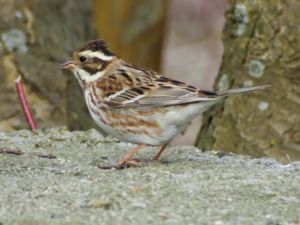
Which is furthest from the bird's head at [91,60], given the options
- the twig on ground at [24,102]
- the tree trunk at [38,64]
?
the tree trunk at [38,64]

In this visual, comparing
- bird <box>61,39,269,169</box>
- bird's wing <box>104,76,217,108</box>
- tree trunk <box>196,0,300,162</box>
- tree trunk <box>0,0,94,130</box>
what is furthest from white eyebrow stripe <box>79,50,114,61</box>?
tree trunk <box>0,0,94,130</box>

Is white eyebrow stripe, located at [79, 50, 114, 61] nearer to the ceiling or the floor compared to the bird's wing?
nearer to the ceiling

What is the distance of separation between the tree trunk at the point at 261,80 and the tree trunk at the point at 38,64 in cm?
215

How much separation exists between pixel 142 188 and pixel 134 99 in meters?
1.77

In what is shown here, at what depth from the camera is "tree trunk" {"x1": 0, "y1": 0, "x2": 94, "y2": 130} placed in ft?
36.8

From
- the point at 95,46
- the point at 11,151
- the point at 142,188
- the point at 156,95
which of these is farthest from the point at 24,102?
the point at 142,188

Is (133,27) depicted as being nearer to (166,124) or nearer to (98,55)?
(98,55)

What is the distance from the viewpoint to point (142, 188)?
6.87m

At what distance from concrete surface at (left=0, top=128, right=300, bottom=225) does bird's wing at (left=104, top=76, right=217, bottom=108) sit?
48 cm

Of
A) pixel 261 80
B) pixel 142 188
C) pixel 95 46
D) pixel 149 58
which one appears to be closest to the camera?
pixel 142 188

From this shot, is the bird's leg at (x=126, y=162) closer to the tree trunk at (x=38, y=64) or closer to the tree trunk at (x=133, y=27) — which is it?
the tree trunk at (x=38, y=64)

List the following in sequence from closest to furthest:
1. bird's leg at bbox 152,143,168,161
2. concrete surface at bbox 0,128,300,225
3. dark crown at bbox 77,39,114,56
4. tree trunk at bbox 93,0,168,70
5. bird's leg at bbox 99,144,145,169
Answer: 1. concrete surface at bbox 0,128,300,225
2. bird's leg at bbox 99,144,145,169
3. bird's leg at bbox 152,143,168,161
4. dark crown at bbox 77,39,114,56
5. tree trunk at bbox 93,0,168,70

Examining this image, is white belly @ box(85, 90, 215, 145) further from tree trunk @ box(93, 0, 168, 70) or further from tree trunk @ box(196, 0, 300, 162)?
tree trunk @ box(93, 0, 168, 70)

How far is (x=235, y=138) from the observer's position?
9.77 m
